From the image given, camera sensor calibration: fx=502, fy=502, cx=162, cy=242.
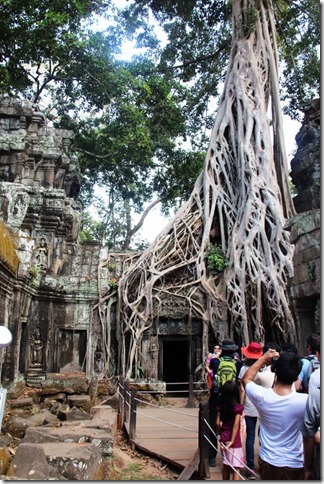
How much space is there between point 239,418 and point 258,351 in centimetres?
60

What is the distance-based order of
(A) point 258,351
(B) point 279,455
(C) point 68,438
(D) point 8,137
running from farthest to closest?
1. (D) point 8,137
2. (C) point 68,438
3. (A) point 258,351
4. (B) point 279,455

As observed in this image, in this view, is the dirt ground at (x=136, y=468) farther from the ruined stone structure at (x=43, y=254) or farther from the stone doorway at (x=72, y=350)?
the stone doorway at (x=72, y=350)

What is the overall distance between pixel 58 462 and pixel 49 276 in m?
6.67

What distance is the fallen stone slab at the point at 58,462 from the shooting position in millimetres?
3205

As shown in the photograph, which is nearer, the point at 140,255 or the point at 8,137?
the point at 8,137

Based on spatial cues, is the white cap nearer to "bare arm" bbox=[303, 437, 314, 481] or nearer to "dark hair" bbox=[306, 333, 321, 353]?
"bare arm" bbox=[303, 437, 314, 481]

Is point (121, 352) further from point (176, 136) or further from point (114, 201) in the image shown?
point (114, 201)

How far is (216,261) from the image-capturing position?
35.5 feet

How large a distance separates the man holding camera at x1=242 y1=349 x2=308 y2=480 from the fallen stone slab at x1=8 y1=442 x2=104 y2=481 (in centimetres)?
146

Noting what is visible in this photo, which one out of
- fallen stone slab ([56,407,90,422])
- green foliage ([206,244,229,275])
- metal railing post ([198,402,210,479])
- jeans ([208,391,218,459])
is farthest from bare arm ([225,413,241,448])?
green foliage ([206,244,229,275])

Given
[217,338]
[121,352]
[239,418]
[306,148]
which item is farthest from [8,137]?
[239,418]

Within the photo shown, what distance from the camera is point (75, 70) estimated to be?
13.5 meters

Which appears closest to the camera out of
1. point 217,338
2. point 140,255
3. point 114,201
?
point 217,338

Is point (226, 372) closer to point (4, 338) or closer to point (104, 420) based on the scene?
point (104, 420)
